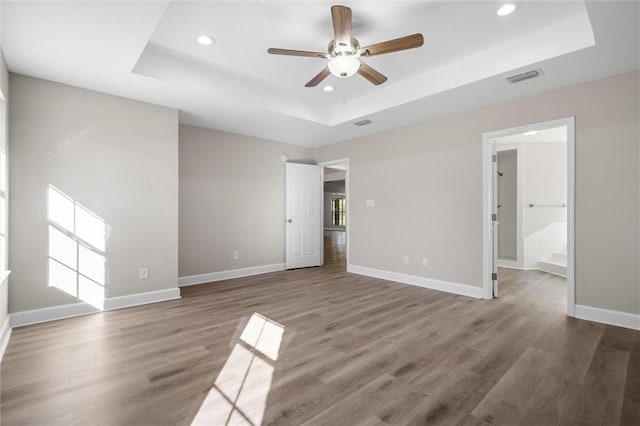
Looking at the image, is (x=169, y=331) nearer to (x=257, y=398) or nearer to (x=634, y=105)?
(x=257, y=398)

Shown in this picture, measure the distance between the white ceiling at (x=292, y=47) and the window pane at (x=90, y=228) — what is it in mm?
1462

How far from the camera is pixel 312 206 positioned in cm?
654

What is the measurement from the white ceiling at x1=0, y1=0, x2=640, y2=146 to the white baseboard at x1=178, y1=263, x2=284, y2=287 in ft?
8.51

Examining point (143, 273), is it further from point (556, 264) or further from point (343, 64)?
point (556, 264)

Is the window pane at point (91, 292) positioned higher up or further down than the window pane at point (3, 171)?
further down

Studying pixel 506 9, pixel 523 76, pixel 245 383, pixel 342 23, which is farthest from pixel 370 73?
pixel 245 383

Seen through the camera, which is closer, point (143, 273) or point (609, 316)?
point (609, 316)

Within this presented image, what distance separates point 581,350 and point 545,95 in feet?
9.20

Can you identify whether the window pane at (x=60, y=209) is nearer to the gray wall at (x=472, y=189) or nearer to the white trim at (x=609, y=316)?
the gray wall at (x=472, y=189)

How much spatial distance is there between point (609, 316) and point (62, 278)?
5.86 m

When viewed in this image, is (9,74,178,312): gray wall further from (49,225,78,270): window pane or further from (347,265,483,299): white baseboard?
(347,265,483,299): white baseboard

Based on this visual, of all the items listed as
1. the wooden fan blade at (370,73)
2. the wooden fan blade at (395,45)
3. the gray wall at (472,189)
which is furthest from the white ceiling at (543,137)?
the wooden fan blade at (395,45)

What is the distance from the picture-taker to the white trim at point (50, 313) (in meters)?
3.06

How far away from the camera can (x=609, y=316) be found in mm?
3117
